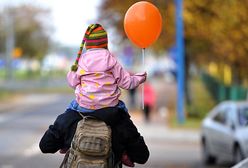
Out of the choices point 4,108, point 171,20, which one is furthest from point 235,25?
point 4,108

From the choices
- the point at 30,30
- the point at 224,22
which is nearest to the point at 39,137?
the point at 224,22

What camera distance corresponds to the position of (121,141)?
5.73 m

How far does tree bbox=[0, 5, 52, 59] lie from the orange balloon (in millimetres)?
60541

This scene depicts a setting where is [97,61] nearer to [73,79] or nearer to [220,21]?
[73,79]

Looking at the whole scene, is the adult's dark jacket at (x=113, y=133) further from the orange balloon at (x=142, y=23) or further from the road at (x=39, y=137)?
the road at (x=39, y=137)

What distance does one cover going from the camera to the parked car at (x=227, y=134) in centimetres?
1437

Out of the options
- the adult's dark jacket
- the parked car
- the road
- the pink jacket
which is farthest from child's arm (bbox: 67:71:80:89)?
the road

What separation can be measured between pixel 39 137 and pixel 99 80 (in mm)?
18370

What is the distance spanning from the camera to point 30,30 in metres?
72.0

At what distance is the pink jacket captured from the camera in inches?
225

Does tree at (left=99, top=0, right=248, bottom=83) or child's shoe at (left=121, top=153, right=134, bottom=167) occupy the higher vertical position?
tree at (left=99, top=0, right=248, bottom=83)

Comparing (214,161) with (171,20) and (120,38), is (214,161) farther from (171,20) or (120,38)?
(120,38)

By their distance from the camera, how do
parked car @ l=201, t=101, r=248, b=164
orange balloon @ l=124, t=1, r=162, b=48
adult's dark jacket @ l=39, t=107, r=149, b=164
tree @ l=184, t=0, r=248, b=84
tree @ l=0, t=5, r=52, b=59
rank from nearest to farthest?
adult's dark jacket @ l=39, t=107, r=149, b=164
orange balloon @ l=124, t=1, r=162, b=48
parked car @ l=201, t=101, r=248, b=164
tree @ l=184, t=0, r=248, b=84
tree @ l=0, t=5, r=52, b=59

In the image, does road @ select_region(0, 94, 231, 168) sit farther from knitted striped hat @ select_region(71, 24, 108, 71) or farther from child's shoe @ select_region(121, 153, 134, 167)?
knitted striped hat @ select_region(71, 24, 108, 71)
